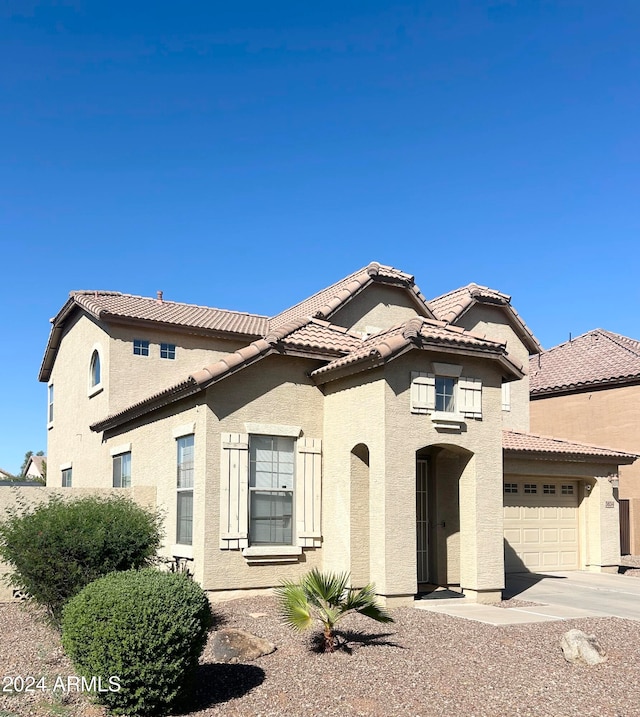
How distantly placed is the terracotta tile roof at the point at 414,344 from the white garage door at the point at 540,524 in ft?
18.5

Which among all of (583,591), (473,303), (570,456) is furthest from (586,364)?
(583,591)

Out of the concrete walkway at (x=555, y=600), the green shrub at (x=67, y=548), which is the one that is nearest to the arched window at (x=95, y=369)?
the green shrub at (x=67, y=548)

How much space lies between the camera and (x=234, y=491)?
44.2ft

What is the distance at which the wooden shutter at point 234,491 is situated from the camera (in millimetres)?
13328

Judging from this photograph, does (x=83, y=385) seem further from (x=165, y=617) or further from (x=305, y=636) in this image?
(x=165, y=617)

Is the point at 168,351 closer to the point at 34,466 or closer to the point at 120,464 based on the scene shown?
the point at 120,464

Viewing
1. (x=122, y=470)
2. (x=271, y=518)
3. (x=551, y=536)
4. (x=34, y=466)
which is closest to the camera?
(x=271, y=518)

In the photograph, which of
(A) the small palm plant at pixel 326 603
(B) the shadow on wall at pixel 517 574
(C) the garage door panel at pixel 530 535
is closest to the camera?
(A) the small palm plant at pixel 326 603

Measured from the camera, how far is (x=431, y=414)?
1320 cm

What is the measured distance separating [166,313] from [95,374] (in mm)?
2568

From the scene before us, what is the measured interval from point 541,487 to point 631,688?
11272 mm

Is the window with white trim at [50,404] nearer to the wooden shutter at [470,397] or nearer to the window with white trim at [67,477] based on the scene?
the window with white trim at [67,477]

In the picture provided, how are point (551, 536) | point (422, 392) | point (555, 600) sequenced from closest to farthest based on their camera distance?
1. point (422, 392)
2. point (555, 600)
3. point (551, 536)

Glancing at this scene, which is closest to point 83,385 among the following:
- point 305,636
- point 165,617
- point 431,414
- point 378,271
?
point 378,271
